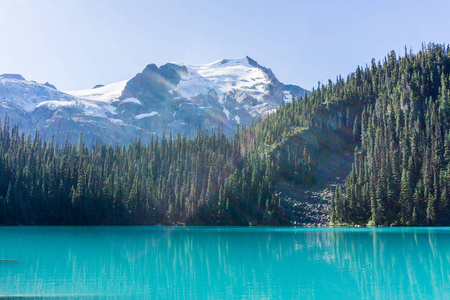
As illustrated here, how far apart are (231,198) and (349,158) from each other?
5828 cm

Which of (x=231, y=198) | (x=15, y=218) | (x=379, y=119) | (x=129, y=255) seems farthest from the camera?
(x=379, y=119)

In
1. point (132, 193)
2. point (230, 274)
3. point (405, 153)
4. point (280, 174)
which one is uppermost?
point (405, 153)

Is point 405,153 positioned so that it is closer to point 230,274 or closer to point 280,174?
point 280,174

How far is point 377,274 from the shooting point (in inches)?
1287

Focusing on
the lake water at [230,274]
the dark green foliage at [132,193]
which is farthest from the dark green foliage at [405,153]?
the lake water at [230,274]

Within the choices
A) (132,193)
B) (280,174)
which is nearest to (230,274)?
(132,193)

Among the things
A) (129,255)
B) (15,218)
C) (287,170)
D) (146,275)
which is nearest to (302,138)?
(287,170)

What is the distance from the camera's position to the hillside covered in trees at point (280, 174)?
139000 millimetres

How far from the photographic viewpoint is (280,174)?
6708 inches

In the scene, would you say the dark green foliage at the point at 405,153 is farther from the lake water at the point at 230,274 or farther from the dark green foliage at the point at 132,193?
the lake water at the point at 230,274

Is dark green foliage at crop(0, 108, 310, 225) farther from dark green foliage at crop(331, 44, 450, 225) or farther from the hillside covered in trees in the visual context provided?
dark green foliage at crop(331, 44, 450, 225)

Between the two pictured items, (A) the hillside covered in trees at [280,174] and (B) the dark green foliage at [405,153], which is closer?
(B) the dark green foliage at [405,153]

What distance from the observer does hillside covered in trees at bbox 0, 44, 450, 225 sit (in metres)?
139

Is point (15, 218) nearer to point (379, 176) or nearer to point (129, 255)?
point (129, 255)
